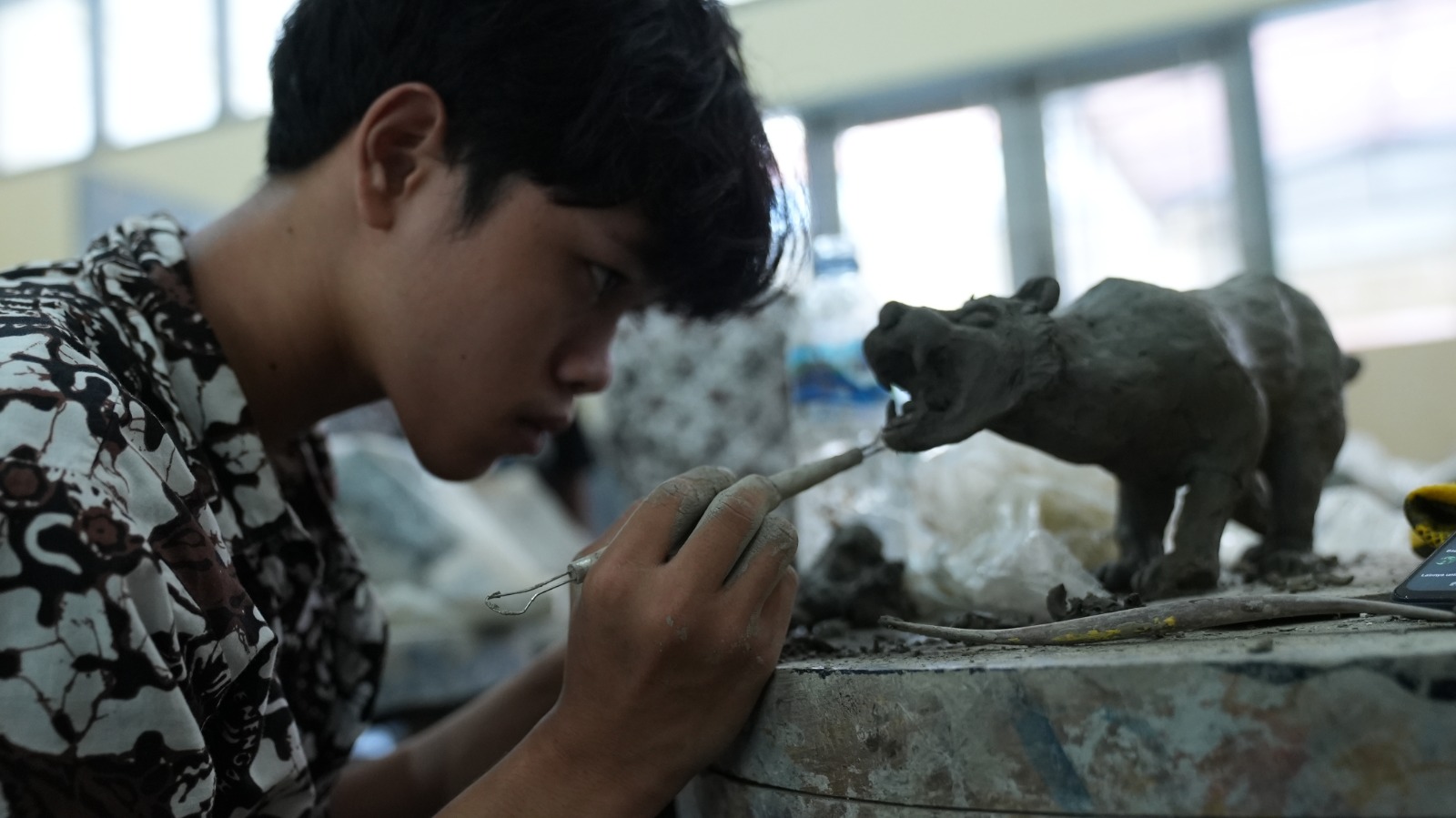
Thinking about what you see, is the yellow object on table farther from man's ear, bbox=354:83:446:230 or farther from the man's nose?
man's ear, bbox=354:83:446:230

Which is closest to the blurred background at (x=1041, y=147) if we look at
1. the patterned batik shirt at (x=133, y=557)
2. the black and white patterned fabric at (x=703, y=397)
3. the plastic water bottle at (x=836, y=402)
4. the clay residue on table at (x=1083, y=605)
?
the black and white patterned fabric at (x=703, y=397)

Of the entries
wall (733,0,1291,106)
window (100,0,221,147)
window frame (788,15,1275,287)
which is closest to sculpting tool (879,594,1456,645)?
window frame (788,15,1275,287)

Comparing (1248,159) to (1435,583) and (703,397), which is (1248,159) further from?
(1435,583)

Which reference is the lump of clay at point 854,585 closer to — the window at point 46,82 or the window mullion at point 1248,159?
the window mullion at point 1248,159

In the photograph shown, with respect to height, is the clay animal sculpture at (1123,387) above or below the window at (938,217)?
below

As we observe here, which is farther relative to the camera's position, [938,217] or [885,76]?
[885,76]

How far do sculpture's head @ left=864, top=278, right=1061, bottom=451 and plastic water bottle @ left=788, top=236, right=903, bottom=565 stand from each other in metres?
0.68

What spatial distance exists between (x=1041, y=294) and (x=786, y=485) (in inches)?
9.1

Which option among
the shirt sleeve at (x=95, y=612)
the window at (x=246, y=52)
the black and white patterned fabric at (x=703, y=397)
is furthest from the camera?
the window at (x=246, y=52)

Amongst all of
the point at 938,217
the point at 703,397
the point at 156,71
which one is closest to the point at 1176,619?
the point at 703,397

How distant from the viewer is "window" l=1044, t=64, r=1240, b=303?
129 inches

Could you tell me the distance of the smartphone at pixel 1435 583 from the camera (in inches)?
20.2

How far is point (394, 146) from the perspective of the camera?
32.8 inches

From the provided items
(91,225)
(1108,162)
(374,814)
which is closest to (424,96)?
(374,814)
